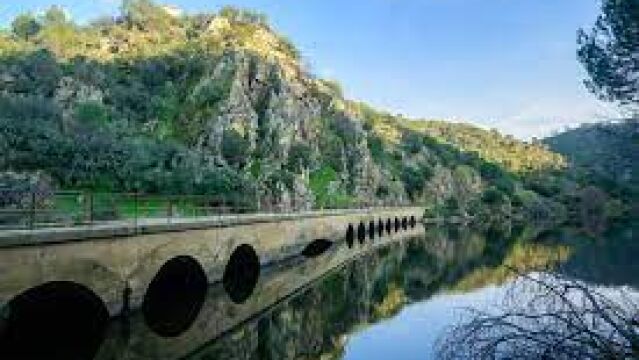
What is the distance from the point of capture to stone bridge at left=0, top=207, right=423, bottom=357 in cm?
1978

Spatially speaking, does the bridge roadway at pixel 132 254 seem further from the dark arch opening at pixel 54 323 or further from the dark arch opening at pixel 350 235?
the dark arch opening at pixel 350 235

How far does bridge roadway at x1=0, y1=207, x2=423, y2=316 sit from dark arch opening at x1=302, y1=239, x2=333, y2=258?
10236 mm

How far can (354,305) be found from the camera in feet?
112

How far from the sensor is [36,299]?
24078 millimetres

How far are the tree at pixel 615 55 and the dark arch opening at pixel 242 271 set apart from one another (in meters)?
17.5

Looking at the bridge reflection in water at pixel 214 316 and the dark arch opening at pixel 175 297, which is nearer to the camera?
the bridge reflection in water at pixel 214 316

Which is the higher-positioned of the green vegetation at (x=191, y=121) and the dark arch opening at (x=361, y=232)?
the green vegetation at (x=191, y=121)

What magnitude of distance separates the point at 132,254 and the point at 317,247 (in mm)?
37892

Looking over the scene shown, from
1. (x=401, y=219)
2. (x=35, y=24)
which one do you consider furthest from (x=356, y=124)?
(x=35, y=24)

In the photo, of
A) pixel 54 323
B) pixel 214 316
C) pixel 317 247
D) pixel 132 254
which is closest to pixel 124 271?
pixel 132 254

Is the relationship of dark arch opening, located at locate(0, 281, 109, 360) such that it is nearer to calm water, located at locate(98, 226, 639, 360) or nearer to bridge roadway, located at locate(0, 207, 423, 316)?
bridge roadway, located at locate(0, 207, 423, 316)

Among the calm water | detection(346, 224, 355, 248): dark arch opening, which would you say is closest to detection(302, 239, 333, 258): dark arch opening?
the calm water

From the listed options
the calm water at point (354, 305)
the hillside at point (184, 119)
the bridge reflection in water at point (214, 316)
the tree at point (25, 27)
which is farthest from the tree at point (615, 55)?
the tree at point (25, 27)

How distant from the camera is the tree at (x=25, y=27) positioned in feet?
373
